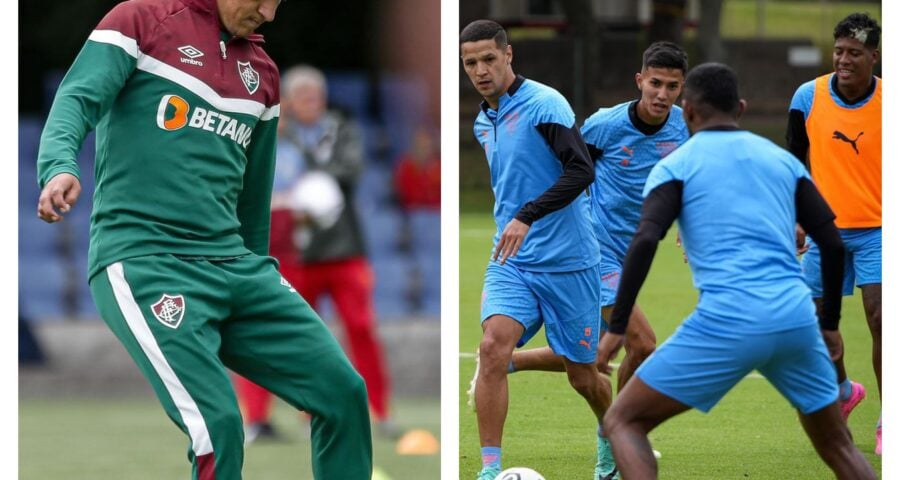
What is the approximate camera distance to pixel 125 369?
11883 millimetres

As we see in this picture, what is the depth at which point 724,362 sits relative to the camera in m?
4.31

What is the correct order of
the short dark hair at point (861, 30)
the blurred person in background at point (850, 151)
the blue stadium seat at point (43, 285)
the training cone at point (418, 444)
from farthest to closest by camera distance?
the blue stadium seat at point (43, 285)
the training cone at point (418, 444)
the blurred person in background at point (850, 151)
the short dark hair at point (861, 30)

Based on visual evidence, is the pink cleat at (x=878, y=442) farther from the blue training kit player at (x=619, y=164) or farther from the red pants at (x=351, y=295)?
the red pants at (x=351, y=295)

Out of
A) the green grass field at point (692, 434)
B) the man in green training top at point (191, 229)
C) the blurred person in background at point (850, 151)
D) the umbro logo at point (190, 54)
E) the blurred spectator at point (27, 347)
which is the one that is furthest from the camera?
the blurred spectator at point (27, 347)

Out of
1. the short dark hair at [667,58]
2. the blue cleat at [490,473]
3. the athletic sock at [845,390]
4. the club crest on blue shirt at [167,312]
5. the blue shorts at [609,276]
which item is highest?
the short dark hair at [667,58]

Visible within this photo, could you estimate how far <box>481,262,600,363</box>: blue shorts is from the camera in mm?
5957

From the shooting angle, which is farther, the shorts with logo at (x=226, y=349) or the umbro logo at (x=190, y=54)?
the umbro logo at (x=190, y=54)

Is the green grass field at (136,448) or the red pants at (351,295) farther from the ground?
the red pants at (351,295)

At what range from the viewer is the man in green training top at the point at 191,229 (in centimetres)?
428

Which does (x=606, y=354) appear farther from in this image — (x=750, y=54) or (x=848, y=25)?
(x=750, y=54)

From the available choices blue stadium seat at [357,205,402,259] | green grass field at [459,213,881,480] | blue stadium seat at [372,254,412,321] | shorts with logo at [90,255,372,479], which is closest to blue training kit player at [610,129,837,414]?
shorts with logo at [90,255,372,479]

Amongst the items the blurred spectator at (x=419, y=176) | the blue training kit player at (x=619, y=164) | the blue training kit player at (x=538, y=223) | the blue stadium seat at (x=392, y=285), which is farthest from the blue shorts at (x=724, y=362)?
the blue stadium seat at (x=392, y=285)

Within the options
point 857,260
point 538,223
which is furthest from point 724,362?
point 857,260

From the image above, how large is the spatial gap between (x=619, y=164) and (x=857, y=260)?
1300mm
